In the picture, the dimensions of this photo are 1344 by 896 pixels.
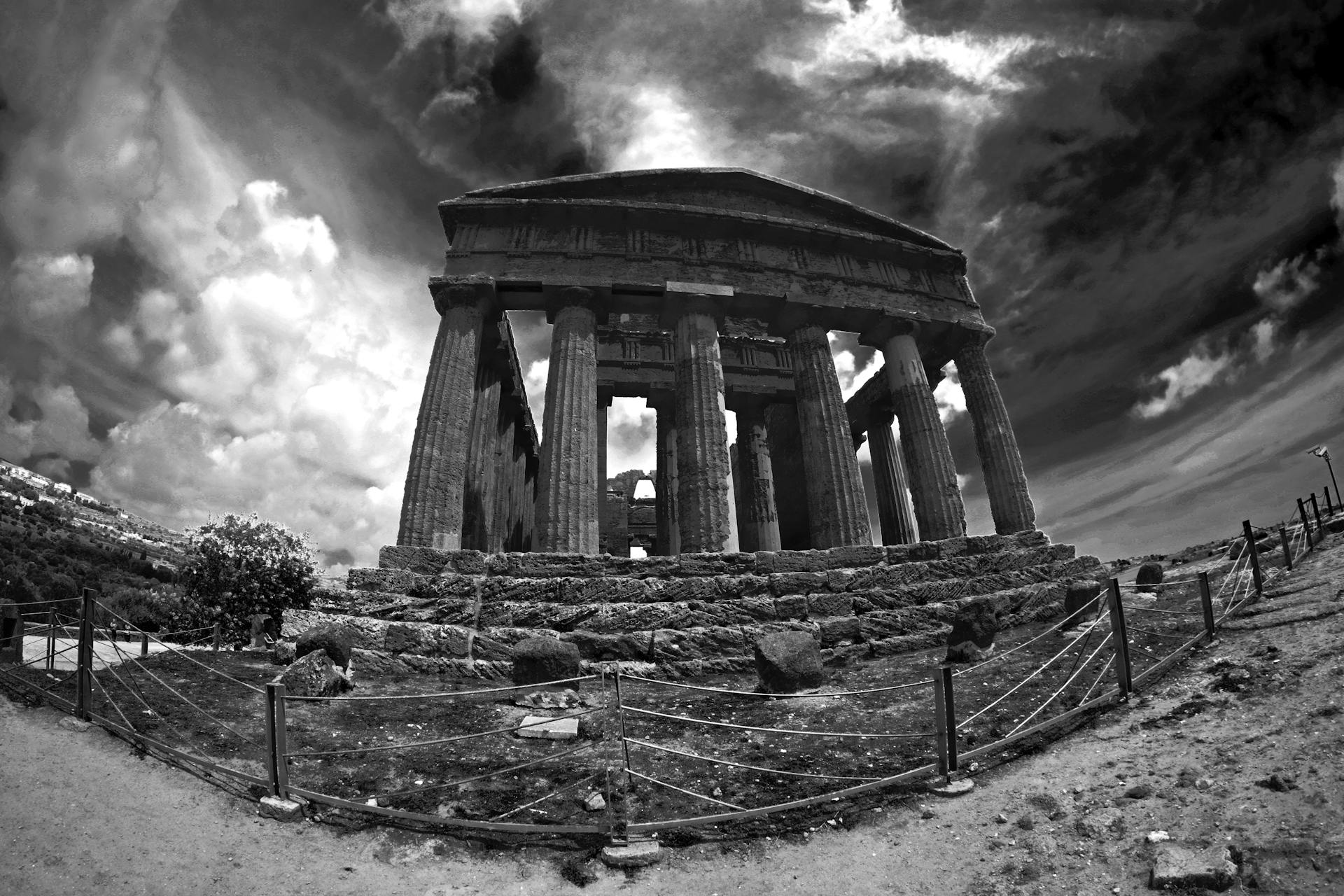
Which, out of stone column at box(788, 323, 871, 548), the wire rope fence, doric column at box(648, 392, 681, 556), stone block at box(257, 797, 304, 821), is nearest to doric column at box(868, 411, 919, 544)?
stone column at box(788, 323, 871, 548)

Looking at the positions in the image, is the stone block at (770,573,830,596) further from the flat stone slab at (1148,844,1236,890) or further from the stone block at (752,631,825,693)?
the flat stone slab at (1148,844,1236,890)

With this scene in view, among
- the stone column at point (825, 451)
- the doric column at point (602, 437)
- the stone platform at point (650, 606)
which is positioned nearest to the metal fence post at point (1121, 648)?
the stone platform at point (650, 606)

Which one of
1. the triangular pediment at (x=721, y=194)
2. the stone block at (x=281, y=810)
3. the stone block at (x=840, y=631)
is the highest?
the triangular pediment at (x=721, y=194)

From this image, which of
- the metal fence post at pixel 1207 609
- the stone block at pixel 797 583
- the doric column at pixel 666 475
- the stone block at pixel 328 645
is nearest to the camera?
the metal fence post at pixel 1207 609

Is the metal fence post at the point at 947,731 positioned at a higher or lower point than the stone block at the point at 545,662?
lower

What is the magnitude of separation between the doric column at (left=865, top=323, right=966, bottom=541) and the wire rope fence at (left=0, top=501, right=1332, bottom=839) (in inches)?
266

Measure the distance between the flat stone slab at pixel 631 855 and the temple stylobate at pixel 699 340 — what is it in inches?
351

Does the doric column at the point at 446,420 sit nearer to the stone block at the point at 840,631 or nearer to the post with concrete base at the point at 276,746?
the stone block at the point at 840,631

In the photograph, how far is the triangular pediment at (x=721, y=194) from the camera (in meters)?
15.9

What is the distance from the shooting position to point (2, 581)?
24.7m

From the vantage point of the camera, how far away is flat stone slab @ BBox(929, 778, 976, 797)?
4270 mm

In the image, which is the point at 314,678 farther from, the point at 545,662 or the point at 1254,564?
the point at 1254,564

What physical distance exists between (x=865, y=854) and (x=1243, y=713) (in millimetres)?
3379

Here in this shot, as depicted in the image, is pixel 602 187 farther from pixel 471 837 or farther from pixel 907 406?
pixel 471 837
